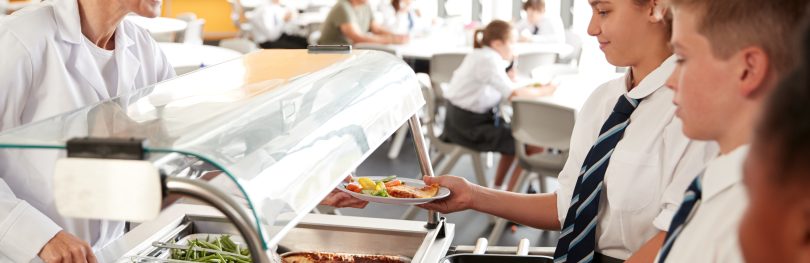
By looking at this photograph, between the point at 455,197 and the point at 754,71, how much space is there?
1075 mm

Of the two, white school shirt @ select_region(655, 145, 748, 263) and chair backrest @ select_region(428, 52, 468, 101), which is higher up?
white school shirt @ select_region(655, 145, 748, 263)

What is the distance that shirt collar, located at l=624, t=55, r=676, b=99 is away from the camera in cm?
165

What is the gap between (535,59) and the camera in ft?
20.0

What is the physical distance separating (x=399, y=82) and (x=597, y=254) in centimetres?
56

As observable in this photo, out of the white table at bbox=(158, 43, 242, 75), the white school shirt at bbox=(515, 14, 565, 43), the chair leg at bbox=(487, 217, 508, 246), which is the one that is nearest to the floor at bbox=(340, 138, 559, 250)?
the chair leg at bbox=(487, 217, 508, 246)

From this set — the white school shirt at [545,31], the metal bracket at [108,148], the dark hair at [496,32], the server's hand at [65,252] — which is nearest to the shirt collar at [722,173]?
the metal bracket at [108,148]

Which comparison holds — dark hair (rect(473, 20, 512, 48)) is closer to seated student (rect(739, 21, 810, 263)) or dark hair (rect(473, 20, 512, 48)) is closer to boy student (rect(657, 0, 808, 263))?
boy student (rect(657, 0, 808, 263))

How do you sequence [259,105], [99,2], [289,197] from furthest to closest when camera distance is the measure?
[99,2] → [259,105] → [289,197]

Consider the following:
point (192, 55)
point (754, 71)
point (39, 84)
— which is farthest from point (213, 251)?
point (192, 55)

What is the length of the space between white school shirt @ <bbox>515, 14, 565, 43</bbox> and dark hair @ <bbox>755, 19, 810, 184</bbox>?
263 inches

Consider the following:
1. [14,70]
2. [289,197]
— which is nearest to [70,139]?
[289,197]

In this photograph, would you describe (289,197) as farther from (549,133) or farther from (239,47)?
(239,47)

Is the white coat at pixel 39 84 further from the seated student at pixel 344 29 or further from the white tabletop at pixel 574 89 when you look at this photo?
the seated student at pixel 344 29

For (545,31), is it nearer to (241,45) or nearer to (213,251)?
(241,45)
